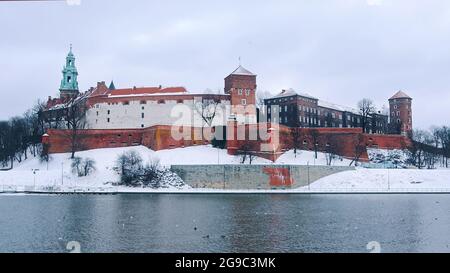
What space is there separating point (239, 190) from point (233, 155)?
12.9ft

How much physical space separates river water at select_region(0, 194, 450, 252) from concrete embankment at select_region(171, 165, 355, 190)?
28.8ft

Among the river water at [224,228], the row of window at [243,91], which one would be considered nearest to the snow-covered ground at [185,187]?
Answer: the row of window at [243,91]

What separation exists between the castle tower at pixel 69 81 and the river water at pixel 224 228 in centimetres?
2357

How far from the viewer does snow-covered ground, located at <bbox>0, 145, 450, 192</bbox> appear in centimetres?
2544

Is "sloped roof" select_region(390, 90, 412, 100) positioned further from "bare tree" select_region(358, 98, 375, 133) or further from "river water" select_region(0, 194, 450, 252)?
"river water" select_region(0, 194, 450, 252)

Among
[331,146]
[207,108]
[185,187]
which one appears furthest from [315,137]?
[185,187]

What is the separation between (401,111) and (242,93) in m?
14.7

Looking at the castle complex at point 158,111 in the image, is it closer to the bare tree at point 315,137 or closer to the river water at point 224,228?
the bare tree at point 315,137

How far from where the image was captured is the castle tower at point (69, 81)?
3828 centimetres

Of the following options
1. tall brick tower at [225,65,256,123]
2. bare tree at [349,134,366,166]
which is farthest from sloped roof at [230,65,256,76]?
bare tree at [349,134,366,166]

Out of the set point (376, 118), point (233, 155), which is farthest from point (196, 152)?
point (376, 118)

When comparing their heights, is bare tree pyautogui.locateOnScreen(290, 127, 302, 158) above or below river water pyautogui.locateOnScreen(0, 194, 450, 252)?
above

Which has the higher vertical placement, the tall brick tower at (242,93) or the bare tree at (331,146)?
the tall brick tower at (242,93)

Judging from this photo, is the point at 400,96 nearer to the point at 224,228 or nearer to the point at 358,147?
the point at 358,147
